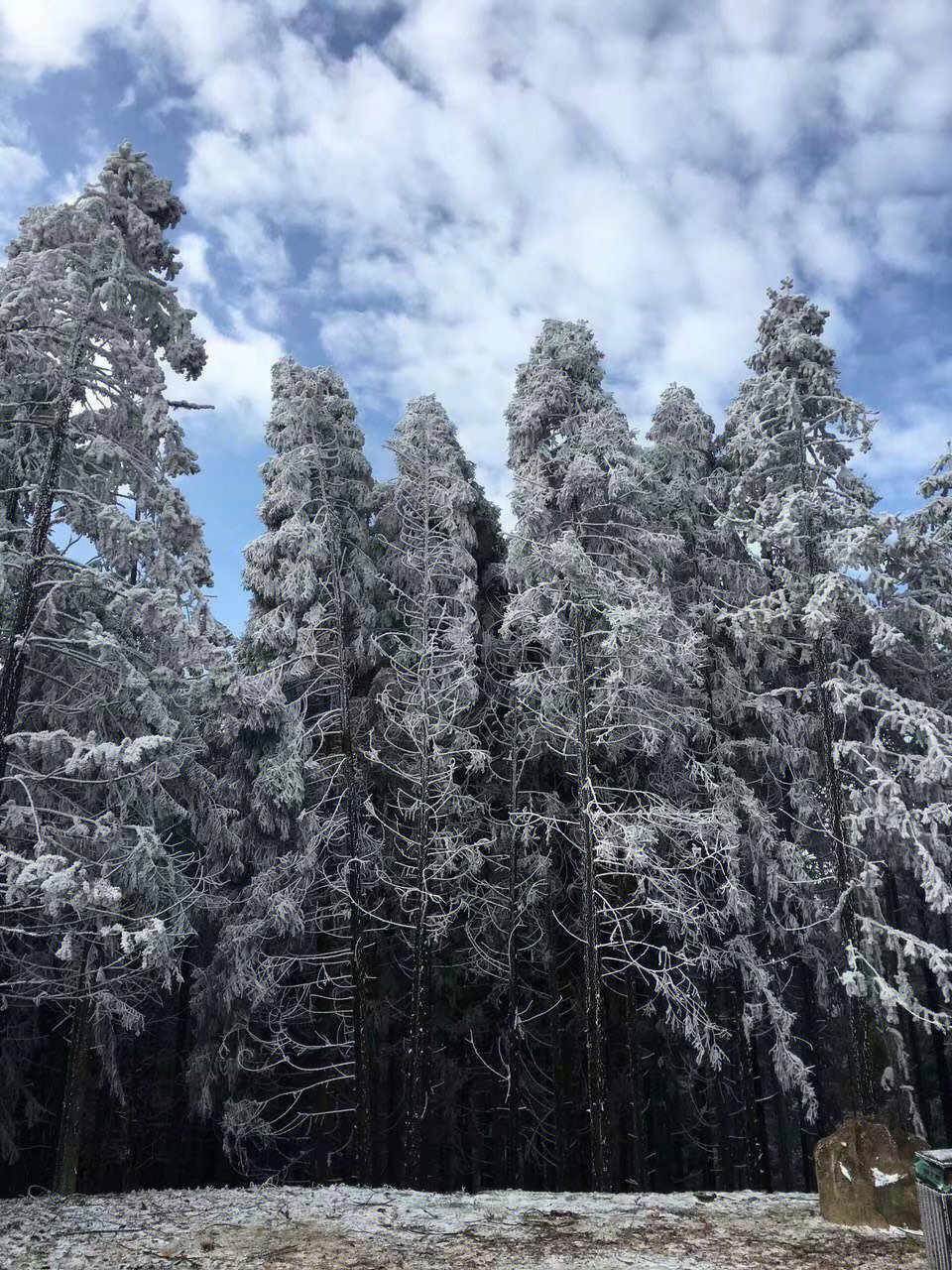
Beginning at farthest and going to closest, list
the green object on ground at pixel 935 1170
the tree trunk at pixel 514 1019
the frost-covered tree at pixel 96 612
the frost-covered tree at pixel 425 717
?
the tree trunk at pixel 514 1019 < the frost-covered tree at pixel 425 717 < the frost-covered tree at pixel 96 612 < the green object on ground at pixel 935 1170

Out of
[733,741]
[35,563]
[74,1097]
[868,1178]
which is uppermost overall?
[35,563]

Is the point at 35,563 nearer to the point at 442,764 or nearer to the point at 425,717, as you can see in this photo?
the point at 425,717

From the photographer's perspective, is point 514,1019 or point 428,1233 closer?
point 428,1233

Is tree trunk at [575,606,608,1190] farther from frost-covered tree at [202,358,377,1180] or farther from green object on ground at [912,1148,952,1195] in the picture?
green object on ground at [912,1148,952,1195]

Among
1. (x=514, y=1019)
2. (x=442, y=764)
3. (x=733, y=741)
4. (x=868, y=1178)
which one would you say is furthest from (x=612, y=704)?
(x=868, y=1178)

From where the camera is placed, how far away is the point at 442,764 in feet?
43.2

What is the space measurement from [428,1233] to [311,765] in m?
7.26

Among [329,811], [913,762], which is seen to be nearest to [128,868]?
[329,811]

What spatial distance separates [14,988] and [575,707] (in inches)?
347

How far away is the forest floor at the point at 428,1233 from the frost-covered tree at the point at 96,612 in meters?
2.53

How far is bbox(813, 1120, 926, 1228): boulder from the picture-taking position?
28.6ft

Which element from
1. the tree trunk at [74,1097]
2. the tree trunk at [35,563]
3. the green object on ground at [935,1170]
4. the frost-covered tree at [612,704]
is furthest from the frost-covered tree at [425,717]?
the green object on ground at [935,1170]

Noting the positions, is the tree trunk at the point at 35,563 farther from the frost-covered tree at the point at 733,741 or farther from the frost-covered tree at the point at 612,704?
the frost-covered tree at the point at 733,741

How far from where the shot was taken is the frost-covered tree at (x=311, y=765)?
1310 centimetres
